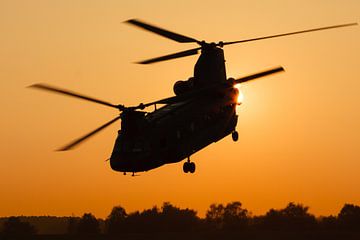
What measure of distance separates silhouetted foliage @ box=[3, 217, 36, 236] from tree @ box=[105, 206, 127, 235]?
14501mm

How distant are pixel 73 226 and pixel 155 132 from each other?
97582 millimetres

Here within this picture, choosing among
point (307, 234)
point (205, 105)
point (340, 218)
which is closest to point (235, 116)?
point (205, 105)

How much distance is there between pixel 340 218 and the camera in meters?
139

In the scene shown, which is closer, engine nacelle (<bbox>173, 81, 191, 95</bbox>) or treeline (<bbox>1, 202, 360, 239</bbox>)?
engine nacelle (<bbox>173, 81, 191, 95</bbox>)

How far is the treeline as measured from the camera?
131 metres

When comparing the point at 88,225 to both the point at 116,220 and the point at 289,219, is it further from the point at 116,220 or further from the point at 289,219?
the point at 289,219

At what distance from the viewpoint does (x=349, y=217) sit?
13850 cm

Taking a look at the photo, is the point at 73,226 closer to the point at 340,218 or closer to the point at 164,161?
the point at 340,218

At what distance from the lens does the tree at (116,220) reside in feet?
484

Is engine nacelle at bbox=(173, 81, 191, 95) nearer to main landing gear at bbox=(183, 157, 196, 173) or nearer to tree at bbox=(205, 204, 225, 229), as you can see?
main landing gear at bbox=(183, 157, 196, 173)

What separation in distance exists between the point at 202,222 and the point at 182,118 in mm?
95336

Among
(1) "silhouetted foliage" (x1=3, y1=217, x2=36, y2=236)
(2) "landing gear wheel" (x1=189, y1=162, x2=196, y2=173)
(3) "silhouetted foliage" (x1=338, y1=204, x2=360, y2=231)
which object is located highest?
(1) "silhouetted foliage" (x1=3, y1=217, x2=36, y2=236)

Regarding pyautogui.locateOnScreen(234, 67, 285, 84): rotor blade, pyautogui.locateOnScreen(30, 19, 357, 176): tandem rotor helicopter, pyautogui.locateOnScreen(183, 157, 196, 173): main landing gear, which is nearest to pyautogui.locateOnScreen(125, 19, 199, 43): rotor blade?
pyautogui.locateOnScreen(30, 19, 357, 176): tandem rotor helicopter

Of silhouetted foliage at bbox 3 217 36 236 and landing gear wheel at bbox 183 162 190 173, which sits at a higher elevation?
silhouetted foliage at bbox 3 217 36 236
